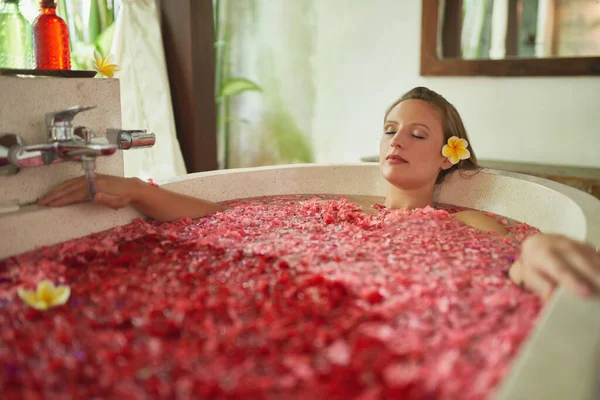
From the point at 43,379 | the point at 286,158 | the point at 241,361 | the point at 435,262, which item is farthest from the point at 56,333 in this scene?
the point at 286,158

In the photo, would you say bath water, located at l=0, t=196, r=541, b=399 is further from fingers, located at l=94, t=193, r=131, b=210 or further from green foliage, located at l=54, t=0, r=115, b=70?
green foliage, located at l=54, t=0, r=115, b=70

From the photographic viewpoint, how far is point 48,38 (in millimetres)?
1421

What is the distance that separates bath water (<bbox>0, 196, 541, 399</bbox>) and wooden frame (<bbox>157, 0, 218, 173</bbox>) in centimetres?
154

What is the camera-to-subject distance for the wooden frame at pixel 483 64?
2.44 metres

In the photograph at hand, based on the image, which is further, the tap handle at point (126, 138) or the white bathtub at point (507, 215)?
the tap handle at point (126, 138)

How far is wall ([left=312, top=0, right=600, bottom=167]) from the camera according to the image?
2529mm

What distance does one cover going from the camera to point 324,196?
2049mm

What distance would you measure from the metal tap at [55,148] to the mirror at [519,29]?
6.43ft

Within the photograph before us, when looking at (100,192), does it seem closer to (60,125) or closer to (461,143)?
(60,125)

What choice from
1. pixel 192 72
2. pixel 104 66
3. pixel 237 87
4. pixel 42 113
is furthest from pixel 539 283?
pixel 237 87

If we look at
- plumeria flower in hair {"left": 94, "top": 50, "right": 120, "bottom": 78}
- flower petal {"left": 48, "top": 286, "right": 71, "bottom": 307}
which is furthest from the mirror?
flower petal {"left": 48, "top": 286, "right": 71, "bottom": 307}

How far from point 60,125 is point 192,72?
1.71m

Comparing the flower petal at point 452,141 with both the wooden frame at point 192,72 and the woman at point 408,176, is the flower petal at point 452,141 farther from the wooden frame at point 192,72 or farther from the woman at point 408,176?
the wooden frame at point 192,72

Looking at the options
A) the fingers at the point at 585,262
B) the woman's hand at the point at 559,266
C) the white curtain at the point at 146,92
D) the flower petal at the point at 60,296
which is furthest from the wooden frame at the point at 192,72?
the fingers at the point at 585,262
